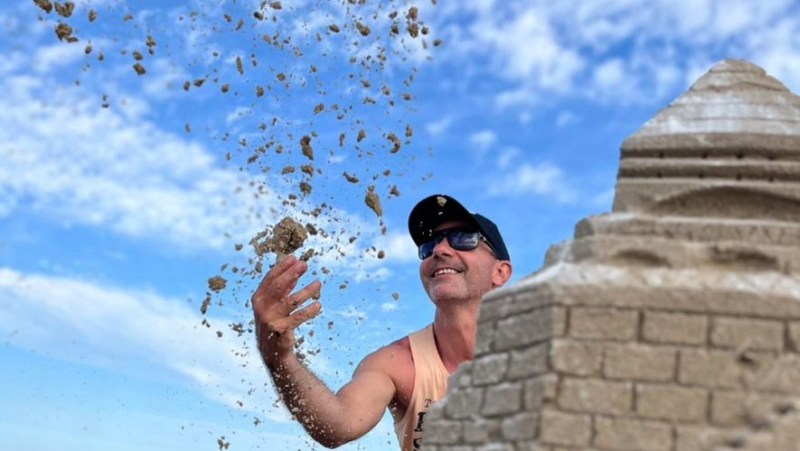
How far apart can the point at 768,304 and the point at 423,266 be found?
16.7 ft

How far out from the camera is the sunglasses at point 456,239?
30.7 ft

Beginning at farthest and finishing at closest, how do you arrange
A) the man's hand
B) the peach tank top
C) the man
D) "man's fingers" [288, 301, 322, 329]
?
the peach tank top < the man < "man's fingers" [288, 301, 322, 329] < the man's hand

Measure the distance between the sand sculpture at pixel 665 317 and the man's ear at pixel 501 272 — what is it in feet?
13.2

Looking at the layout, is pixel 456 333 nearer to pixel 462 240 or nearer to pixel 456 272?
pixel 456 272

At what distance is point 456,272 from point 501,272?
703mm

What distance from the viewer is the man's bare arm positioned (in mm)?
7055

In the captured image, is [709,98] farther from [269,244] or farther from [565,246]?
[269,244]

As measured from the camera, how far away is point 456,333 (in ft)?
29.7

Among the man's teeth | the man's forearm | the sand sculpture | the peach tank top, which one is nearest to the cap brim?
the man's teeth

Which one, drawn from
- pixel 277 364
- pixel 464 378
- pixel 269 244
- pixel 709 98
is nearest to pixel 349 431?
pixel 277 364

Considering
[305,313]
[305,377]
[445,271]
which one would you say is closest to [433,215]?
[445,271]

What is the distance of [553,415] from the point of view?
15.0 ft

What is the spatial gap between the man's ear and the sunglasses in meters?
0.37

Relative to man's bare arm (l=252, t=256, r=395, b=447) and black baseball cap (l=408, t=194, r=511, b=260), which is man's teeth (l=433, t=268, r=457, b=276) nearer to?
black baseball cap (l=408, t=194, r=511, b=260)
